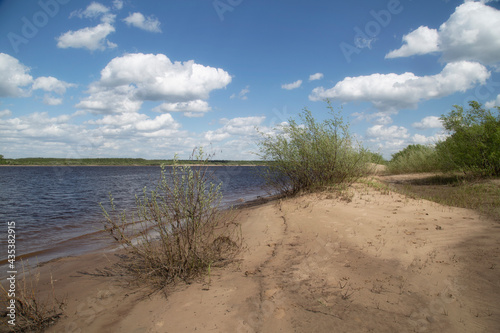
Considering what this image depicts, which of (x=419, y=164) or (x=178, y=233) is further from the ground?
(x=419, y=164)

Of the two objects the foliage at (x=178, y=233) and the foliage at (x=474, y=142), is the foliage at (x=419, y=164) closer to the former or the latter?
the foliage at (x=474, y=142)

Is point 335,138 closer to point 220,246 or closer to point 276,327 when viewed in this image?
point 220,246

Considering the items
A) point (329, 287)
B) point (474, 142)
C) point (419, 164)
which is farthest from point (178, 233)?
point (419, 164)

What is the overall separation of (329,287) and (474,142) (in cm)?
1347

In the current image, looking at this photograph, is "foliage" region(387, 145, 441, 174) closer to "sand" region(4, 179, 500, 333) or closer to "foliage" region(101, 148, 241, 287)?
"sand" region(4, 179, 500, 333)

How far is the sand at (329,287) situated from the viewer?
301cm

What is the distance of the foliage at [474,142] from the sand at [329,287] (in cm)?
811

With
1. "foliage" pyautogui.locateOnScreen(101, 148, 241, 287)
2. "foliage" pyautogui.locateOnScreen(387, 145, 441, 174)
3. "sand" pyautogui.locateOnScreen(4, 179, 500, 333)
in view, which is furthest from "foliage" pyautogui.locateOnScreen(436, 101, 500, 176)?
"foliage" pyautogui.locateOnScreen(101, 148, 241, 287)

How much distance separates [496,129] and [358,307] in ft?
44.4

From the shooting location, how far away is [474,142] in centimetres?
1283

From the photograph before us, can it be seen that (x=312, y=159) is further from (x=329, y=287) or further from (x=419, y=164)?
(x=419, y=164)

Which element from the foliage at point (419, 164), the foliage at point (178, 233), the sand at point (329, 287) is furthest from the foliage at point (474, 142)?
the foliage at point (178, 233)

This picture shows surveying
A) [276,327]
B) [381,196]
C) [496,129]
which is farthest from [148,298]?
[496,129]

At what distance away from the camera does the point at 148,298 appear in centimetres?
386
